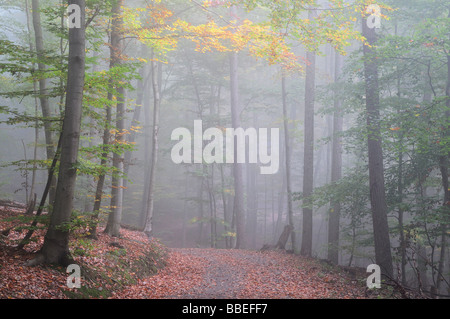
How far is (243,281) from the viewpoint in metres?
8.68

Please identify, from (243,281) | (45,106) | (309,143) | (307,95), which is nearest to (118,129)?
(45,106)

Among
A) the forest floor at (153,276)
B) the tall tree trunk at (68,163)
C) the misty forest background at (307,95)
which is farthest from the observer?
the misty forest background at (307,95)

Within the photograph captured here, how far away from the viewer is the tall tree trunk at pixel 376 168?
924 cm

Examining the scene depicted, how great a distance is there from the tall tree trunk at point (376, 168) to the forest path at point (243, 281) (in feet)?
4.56

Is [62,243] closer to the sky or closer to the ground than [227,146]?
closer to the ground

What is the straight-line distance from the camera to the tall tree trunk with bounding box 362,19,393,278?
30.3 feet

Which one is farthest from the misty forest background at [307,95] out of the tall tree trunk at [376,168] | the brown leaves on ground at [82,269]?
the brown leaves on ground at [82,269]

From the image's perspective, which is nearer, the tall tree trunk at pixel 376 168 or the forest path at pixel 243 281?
the forest path at pixel 243 281

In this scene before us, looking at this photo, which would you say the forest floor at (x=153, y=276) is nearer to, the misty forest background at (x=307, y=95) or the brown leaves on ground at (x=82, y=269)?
the brown leaves on ground at (x=82, y=269)
